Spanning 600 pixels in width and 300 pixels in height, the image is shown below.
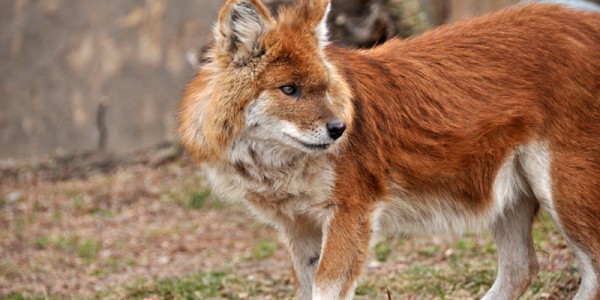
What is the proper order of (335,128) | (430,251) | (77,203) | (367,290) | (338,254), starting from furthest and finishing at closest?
(77,203)
(430,251)
(367,290)
(338,254)
(335,128)

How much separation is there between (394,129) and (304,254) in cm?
95

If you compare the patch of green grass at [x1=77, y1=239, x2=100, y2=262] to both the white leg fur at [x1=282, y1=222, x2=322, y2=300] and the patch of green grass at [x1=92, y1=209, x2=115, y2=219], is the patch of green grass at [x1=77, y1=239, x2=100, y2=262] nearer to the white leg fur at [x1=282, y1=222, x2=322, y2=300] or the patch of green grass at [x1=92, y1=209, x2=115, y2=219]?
the patch of green grass at [x1=92, y1=209, x2=115, y2=219]

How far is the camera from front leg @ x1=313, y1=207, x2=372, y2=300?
536cm

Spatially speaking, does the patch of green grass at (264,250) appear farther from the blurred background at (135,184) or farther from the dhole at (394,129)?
the dhole at (394,129)

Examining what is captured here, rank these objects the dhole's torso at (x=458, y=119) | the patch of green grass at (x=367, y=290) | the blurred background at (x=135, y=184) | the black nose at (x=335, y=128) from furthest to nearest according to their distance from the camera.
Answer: the blurred background at (x=135, y=184) → the patch of green grass at (x=367, y=290) → the dhole's torso at (x=458, y=119) → the black nose at (x=335, y=128)

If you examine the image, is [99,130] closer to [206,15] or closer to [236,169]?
[206,15]

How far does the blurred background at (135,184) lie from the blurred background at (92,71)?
2 centimetres

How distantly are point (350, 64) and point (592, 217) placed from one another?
171cm

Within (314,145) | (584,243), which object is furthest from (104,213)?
(584,243)

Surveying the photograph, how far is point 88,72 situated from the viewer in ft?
45.1

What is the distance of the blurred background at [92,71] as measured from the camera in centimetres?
1359

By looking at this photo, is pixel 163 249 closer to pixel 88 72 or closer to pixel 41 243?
pixel 41 243

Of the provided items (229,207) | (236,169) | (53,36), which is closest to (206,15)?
(53,36)

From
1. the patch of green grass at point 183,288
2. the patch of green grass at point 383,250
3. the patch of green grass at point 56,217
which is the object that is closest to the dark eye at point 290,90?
the patch of green grass at point 183,288
